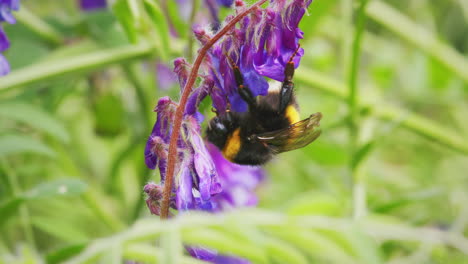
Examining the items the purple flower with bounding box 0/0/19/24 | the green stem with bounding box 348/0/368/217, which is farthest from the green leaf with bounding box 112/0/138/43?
the green stem with bounding box 348/0/368/217

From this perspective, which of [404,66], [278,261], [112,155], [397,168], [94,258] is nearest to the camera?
[94,258]

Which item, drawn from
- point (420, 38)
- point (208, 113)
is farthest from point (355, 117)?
point (208, 113)

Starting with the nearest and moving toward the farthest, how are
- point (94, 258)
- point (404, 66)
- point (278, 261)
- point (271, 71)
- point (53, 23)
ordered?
point (94, 258) < point (271, 71) < point (278, 261) < point (53, 23) < point (404, 66)

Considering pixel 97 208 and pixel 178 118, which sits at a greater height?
pixel 97 208

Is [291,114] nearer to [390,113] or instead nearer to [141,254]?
[141,254]

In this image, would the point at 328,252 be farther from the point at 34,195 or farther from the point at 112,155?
the point at 112,155

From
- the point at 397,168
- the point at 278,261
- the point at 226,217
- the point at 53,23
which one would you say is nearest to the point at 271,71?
the point at 226,217

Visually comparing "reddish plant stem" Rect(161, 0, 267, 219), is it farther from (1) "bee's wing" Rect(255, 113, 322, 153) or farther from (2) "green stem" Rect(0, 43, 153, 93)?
(2) "green stem" Rect(0, 43, 153, 93)
